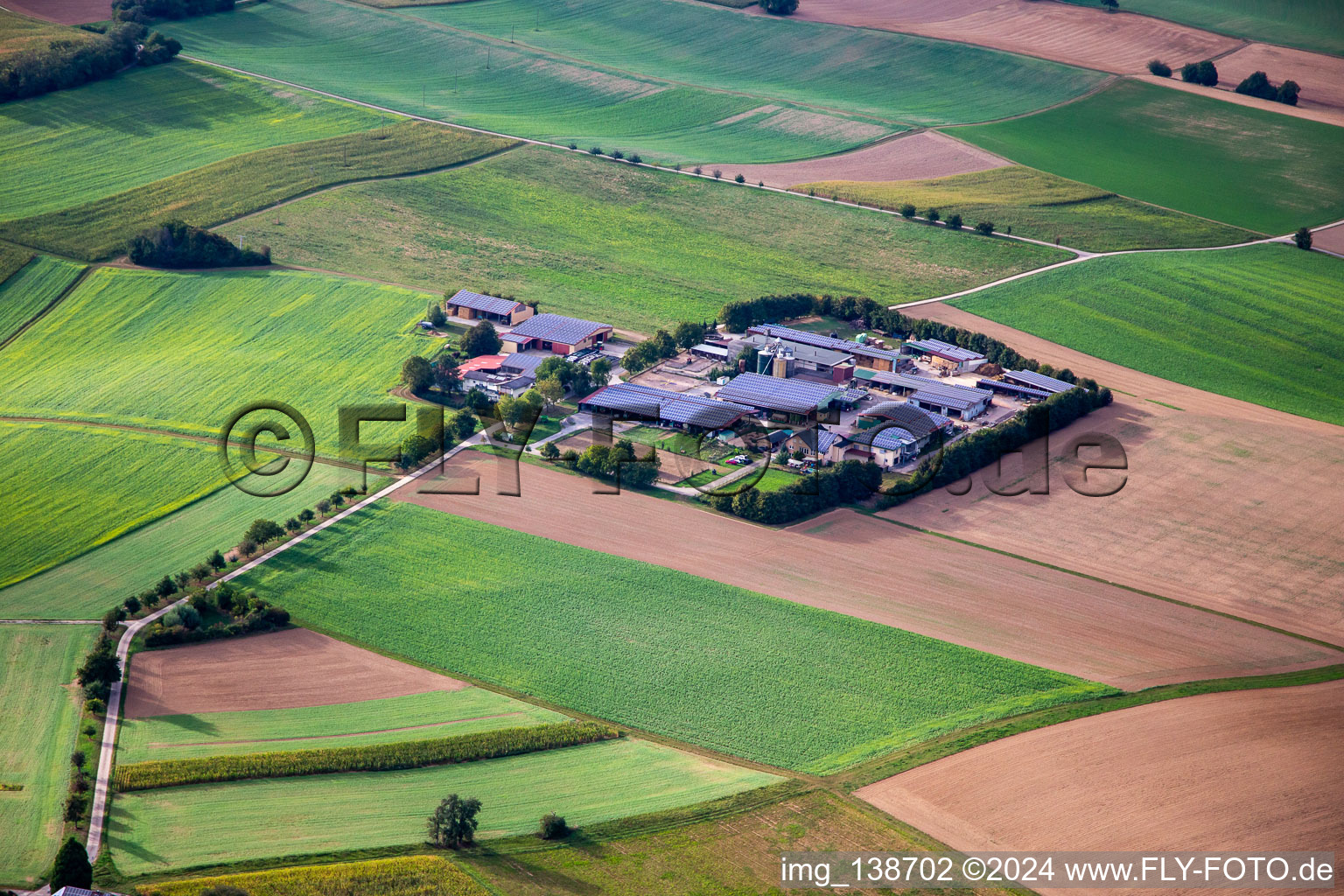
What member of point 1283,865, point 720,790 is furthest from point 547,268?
point 1283,865

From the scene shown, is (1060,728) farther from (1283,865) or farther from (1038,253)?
(1038,253)

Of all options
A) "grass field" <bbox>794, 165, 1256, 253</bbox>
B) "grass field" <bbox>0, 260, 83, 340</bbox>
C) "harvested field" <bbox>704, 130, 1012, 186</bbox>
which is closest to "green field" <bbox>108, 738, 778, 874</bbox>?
"grass field" <bbox>0, 260, 83, 340</bbox>

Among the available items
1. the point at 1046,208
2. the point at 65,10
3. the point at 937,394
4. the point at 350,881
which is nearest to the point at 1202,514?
the point at 937,394

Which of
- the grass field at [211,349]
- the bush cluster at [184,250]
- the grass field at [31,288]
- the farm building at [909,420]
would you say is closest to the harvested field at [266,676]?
the grass field at [211,349]

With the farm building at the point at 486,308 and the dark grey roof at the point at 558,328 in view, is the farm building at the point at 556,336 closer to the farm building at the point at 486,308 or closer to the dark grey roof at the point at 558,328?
the dark grey roof at the point at 558,328

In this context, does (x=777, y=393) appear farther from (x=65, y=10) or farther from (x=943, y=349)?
(x=65, y=10)

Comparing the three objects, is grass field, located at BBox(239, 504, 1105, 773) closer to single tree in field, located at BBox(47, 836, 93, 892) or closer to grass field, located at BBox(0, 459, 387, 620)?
grass field, located at BBox(0, 459, 387, 620)
